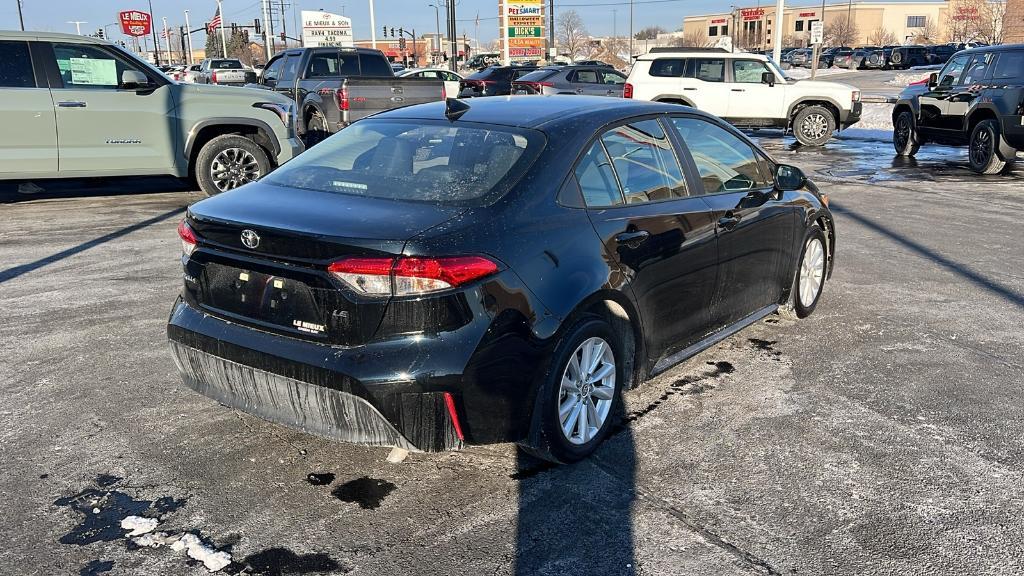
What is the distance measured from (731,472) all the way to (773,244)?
1.97m

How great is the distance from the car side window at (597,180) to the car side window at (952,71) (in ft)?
42.6

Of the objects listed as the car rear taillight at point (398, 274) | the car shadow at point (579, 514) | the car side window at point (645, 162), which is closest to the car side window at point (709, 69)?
the car side window at point (645, 162)

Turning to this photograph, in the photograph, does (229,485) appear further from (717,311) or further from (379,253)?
(717,311)

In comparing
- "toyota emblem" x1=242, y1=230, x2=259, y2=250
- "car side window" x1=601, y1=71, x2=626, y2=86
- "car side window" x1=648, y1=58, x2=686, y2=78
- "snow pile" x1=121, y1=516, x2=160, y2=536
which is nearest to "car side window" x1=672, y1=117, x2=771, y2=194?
"toyota emblem" x1=242, y1=230, x2=259, y2=250

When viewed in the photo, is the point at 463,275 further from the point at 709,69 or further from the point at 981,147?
the point at 709,69

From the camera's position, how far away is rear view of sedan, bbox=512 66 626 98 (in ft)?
73.0

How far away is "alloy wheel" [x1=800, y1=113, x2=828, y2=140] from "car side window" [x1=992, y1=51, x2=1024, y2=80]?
5.08 m

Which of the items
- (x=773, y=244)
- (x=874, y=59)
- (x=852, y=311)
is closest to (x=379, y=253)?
(x=773, y=244)

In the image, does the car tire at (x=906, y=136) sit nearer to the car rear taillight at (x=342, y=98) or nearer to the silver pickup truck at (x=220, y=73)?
the car rear taillight at (x=342, y=98)

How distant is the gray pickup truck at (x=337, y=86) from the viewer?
1364 cm

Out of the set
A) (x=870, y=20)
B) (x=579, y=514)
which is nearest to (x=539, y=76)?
(x=579, y=514)

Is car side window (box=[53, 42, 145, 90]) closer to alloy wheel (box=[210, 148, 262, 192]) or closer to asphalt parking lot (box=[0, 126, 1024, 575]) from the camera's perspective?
alloy wheel (box=[210, 148, 262, 192])

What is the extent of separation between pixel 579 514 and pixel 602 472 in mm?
393

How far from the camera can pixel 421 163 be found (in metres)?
3.95
